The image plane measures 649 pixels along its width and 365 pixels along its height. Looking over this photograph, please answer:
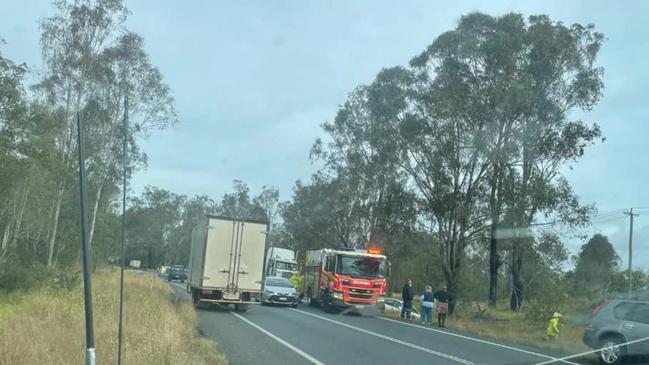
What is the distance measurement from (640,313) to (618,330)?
23.3 inches

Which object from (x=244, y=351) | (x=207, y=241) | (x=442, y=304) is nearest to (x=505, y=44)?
(x=442, y=304)

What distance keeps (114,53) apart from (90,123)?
4084mm

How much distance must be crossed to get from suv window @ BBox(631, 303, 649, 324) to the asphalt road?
192 centimetres

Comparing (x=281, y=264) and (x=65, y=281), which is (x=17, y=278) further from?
(x=281, y=264)

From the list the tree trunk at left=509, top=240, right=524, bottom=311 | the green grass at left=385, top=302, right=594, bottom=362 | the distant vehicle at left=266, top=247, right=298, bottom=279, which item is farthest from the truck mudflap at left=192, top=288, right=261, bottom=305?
the distant vehicle at left=266, top=247, right=298, bottom=279

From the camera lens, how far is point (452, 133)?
3406 centimetres

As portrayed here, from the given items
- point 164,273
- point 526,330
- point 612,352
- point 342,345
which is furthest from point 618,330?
point 164,273

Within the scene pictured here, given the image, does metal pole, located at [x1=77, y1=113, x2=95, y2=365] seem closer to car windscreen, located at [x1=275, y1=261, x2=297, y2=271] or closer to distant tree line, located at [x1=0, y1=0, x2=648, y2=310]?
distant tree line, located at [x1=0, y1=0, x2=648, y2=310]

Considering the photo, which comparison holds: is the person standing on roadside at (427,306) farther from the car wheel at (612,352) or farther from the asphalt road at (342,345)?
the car wheel at (612,352)

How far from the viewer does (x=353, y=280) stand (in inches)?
1206

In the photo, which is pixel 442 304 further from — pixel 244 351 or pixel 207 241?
pixel 244 351

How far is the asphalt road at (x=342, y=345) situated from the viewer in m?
13.4

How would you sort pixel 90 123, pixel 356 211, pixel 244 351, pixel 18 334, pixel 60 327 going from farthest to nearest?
pixel 356 211
pixel 90 123
pixel 244 351
pixel 60 327
pixel 18 334

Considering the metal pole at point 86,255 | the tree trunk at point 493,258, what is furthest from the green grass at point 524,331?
the metal pole at point 86,255
